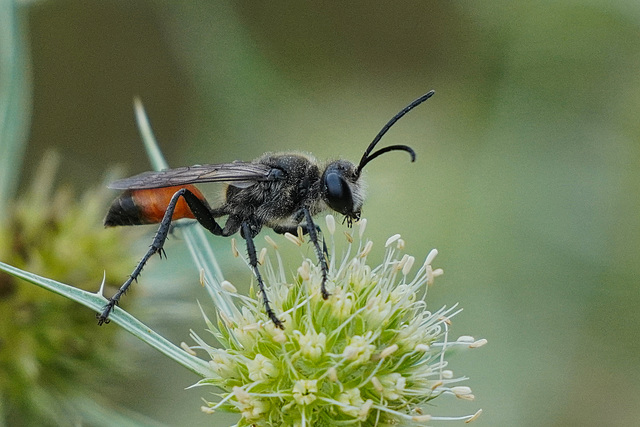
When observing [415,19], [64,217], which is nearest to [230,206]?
[64,217]

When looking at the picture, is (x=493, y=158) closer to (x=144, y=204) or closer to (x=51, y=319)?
(x=144, y=204)

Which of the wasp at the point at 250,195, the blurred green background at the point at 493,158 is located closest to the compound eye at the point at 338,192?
the wasp at the point at 250,195

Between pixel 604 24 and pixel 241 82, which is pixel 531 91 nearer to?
pixel 604 24

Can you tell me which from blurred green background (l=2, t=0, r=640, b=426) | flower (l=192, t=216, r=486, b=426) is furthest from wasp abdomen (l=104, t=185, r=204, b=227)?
blurred green background (l=2, t=0, r=640, b=426)

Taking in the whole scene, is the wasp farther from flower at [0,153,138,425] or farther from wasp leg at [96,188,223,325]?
flower at [0,153,138,425]

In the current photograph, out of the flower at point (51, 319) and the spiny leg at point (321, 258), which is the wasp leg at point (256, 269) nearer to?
the spiny leg at point (321, 258)

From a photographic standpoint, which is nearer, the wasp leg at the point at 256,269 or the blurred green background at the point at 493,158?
the wasp leg at the point at 256,269

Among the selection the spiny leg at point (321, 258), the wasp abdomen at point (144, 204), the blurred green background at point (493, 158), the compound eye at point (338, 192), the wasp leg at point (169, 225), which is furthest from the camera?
the blurred green background at point (493, 158)
